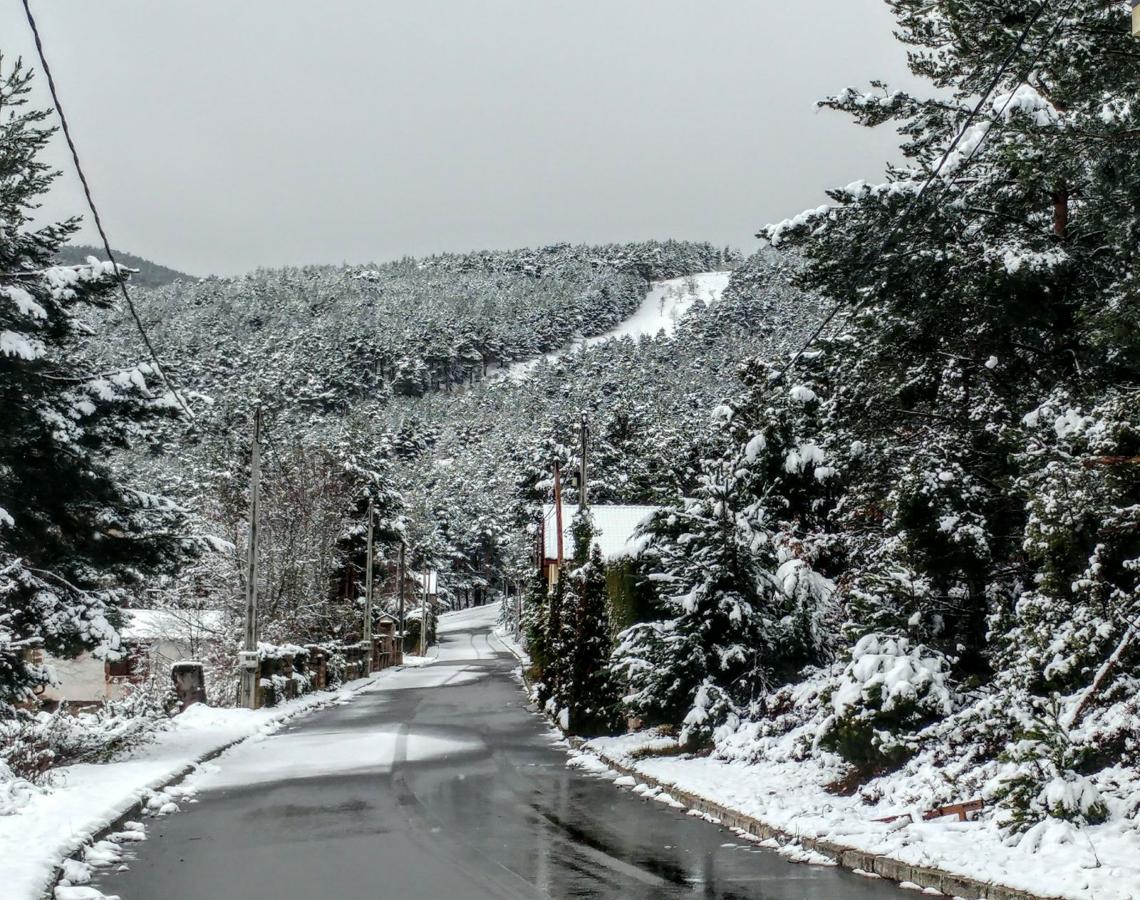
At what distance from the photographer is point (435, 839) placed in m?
10.7

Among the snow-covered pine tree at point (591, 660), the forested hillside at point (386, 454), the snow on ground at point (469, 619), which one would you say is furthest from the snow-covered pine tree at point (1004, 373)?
the snow on ground at point (469, 619)

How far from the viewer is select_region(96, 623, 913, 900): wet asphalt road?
8.56 metres

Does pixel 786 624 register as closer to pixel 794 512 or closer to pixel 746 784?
pixel 794 512

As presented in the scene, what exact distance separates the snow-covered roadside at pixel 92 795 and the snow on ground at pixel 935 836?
6432mm

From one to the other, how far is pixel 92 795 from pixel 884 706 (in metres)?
8.92

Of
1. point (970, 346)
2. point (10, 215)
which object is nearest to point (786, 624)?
point (970, 346)

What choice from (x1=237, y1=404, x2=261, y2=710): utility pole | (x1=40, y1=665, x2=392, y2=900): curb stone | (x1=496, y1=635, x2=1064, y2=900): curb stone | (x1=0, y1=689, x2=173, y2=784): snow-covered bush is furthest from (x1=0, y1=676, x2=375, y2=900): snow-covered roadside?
(x1=496, y1=635, x2=1064, y2=900): curb stone

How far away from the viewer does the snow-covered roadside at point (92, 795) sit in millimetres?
8633

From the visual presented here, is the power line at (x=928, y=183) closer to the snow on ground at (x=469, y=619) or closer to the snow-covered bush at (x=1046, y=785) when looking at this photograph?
the snow-covered bush at (x=1046, y=785)

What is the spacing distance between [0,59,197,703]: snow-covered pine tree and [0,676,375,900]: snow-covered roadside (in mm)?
2390

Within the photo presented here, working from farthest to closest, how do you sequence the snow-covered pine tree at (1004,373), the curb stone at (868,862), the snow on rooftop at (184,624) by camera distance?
the snow on rooftop at (184,624) → the snow-covered pine tree at (1004,373) → the curb stone at (868,862)

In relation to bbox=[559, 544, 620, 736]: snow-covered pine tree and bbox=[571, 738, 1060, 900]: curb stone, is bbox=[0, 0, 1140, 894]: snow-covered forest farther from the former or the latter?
bbox=[571, 738, 1060, 900]: curb stone

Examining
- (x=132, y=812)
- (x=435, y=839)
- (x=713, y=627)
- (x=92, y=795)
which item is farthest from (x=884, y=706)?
(x=92, y=795)

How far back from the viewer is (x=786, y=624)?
55.5 feet
